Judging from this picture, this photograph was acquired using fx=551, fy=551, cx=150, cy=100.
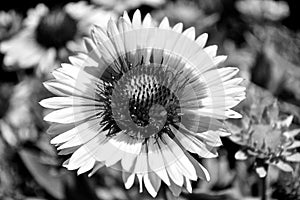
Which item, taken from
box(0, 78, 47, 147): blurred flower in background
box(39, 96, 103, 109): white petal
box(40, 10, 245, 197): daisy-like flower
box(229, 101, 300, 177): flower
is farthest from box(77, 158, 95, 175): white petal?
box(0, 78, 47, 147): blurred flower in background

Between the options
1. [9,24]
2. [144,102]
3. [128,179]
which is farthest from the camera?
[9,24]

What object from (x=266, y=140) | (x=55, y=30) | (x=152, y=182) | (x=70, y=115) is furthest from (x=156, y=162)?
(x=55, y=30)

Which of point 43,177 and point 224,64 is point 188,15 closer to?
point 224,64

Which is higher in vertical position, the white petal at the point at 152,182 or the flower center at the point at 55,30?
the flower center at the point at 55,30

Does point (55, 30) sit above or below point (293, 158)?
above

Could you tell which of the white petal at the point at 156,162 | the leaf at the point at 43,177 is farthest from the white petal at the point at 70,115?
the leaf at the point at 43,177

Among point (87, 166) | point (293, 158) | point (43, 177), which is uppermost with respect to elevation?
point (87, 166)

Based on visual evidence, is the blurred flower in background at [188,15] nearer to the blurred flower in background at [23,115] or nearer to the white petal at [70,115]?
the blurred flower in background at [23,115]
